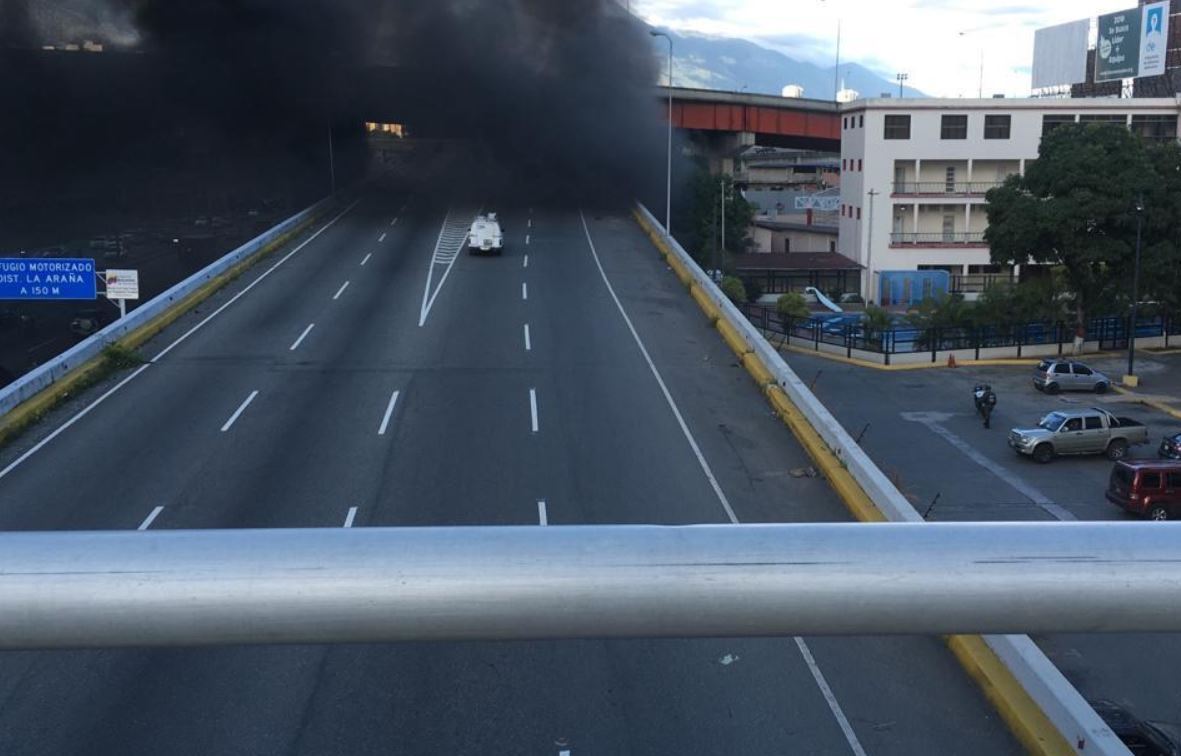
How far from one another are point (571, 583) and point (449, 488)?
12.0 meters

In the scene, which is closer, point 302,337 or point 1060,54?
point 302,337

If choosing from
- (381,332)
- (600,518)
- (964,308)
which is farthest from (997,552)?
(964,308)

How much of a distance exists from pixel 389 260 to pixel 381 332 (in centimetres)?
908

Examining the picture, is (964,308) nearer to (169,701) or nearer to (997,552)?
(169,701)

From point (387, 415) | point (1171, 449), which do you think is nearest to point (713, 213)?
point (1171, 449)

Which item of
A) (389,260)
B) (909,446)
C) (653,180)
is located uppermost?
(653,180)

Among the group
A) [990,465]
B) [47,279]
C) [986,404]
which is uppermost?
[47,279]

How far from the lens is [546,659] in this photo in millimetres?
9078

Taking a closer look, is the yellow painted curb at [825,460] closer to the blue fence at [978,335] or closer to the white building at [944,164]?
the blue fence at [978,335]

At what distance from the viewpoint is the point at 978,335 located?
34.1 metres

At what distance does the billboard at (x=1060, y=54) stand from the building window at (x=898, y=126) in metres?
A: 19.7

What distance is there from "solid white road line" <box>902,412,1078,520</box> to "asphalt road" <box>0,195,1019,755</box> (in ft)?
19.2

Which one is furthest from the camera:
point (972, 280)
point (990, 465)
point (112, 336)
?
point (972, 280)

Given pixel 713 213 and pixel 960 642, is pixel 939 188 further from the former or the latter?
pixel 960 642
